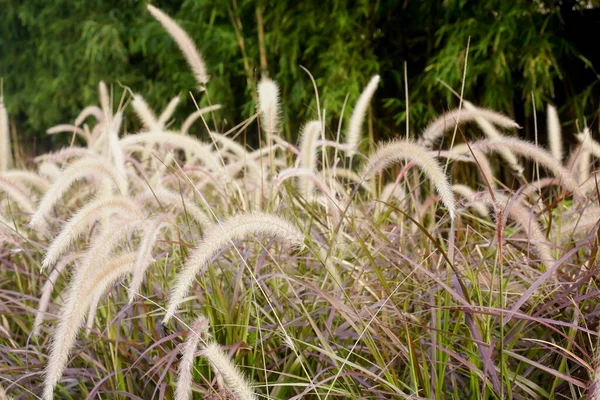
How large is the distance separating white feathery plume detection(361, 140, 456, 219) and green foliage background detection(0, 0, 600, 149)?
1.43m

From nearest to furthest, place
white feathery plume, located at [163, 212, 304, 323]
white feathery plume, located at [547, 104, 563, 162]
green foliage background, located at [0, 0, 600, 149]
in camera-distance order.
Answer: white feathery plume, located at [163, 212, 304, 323]
white feathery plume, located at [547, 104, 563, 162]
green foliage background, located at [0, 0, 600, 149]

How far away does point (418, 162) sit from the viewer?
3.65 ft

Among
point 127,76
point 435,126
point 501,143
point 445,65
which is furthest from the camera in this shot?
point 127,76

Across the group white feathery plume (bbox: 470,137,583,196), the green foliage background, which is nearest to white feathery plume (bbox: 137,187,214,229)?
white feathery plume (bbox: 470,137,583,196)

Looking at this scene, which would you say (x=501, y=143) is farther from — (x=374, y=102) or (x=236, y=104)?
(x=236, y=104)

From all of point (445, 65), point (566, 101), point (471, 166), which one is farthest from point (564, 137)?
point (445, 65)

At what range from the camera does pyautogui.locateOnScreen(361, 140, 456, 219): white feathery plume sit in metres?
1.03

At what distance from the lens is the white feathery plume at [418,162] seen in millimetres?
1033

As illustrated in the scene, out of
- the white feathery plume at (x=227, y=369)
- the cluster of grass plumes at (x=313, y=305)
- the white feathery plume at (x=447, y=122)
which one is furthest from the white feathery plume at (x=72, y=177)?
the white feathery plume at (x=447, y=122)

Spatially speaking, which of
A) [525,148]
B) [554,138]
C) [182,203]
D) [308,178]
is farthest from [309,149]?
[554,138]

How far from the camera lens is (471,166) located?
419 cm

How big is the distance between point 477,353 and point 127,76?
5881 mm

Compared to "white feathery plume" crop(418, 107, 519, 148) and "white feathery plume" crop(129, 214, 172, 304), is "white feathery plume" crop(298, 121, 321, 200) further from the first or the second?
"white feathery plume" crop(129, 214, 172, 304)

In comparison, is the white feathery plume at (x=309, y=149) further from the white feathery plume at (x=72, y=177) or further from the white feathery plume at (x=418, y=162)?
the white feathery plume at (x=72, y=177)
